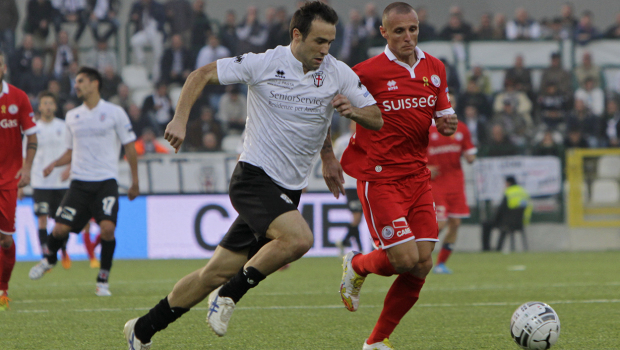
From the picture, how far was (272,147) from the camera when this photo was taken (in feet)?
15.4

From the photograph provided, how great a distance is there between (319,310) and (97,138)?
3266 mm

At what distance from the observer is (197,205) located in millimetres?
14188

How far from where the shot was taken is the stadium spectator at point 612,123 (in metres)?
16.5

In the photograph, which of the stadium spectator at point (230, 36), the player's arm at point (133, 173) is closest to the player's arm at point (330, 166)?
the player's arm at point (133, 173)

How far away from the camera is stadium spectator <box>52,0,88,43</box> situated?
687 inches

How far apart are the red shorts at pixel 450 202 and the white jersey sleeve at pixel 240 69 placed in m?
6.71

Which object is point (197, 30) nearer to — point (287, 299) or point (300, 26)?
point (287, 299)

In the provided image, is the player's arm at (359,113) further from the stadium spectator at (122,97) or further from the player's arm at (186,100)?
the stadium spectator at (122,97)

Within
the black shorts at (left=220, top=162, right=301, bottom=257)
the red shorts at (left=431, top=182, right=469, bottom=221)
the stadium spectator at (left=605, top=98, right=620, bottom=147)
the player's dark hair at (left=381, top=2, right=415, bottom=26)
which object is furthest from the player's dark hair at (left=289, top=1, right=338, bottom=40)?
the stadium spectator at (left=605, top=98, right=620, bottom=147)

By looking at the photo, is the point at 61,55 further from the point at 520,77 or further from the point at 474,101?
the point at 520,77

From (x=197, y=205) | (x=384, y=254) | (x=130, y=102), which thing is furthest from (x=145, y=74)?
(x=384, y=254)

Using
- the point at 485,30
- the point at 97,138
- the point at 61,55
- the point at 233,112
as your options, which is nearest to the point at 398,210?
the point at 97,138

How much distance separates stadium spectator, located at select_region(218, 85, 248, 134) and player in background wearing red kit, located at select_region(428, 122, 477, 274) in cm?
621

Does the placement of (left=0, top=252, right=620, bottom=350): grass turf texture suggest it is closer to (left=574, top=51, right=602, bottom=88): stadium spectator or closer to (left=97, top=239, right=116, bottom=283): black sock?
(left=97, top=239, right=116, bottom=283): black sock
